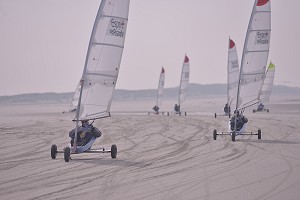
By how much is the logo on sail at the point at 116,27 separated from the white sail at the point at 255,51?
8502mm

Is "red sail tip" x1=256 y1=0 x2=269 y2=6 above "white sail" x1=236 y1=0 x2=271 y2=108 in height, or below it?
above

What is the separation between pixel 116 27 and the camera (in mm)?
16656

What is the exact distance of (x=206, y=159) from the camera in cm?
1491

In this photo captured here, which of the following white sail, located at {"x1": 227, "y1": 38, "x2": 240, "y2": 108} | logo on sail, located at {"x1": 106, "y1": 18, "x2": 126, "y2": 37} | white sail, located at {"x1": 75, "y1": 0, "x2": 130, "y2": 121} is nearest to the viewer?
white sail, located at {"x1": 75, "y1": 0, "x2": 130, "y2": 121}

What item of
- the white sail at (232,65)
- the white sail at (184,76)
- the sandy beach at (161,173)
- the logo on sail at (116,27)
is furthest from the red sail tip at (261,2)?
the white sail at (184,76)

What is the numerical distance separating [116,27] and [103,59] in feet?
4.31

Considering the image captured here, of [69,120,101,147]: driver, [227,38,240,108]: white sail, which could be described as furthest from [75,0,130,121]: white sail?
[227,38,240,108]: white sail

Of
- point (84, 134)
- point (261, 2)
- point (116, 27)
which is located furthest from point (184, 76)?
point (84, 134)

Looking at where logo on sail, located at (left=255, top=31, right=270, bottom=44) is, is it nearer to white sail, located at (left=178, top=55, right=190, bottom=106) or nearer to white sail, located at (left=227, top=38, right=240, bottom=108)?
white sail, located at (left=227, top=38, right=240, bottom=108)

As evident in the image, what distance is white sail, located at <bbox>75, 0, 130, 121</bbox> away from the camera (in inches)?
639

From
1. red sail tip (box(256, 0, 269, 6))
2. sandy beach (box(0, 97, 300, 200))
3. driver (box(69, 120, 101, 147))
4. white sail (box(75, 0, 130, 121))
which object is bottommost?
sandy beach (box(0, 97, 300, 200))

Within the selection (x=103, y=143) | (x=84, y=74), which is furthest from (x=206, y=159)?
(x=103, y=143)

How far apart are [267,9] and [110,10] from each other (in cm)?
1033

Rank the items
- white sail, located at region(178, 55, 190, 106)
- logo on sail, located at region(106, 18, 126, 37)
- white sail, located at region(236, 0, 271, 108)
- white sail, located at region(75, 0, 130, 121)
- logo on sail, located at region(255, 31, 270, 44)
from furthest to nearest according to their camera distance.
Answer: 1. white sail, located at region(178, 55, 190, 106)
2. logo on sail, located at region(255, 31, 270, 44)
3. white sail, located at region(236, 0, 271, 108)
4. logo on sail, located at region(106, 18, 126, 37)
5. white sail, located at region(75, 0, 130, 121)
